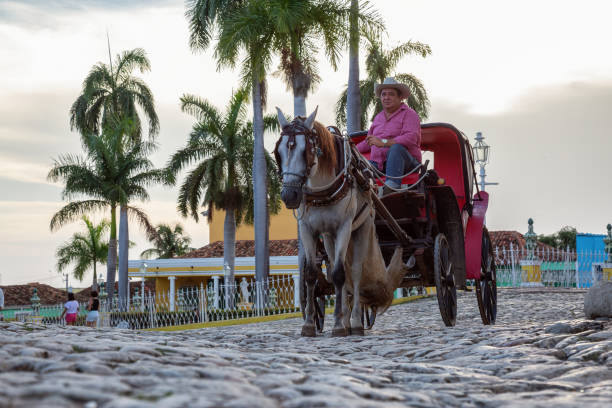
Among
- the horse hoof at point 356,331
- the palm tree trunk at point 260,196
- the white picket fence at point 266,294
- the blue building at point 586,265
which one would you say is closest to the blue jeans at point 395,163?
the horse hoof at point 356,331

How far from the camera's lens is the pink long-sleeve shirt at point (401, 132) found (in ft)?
24.0

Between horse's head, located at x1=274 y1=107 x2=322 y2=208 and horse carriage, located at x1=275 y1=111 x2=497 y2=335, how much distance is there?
109mm

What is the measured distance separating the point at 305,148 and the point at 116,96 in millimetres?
30172

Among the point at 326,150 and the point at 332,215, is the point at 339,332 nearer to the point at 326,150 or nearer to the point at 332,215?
the point at 332,215

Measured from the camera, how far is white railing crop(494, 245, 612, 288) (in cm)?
2208

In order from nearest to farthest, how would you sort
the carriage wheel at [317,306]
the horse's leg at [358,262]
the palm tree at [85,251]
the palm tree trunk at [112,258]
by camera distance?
the horse's leg at [358,262] < the carriage wheel at [317,306] < the palm tree trunk at [112,258] < the palm tree at [85,251]

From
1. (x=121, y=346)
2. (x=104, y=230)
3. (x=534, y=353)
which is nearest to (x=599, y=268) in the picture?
(x=534, y=353)

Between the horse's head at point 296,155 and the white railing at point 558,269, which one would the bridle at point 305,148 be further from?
the white railing at point 558,269

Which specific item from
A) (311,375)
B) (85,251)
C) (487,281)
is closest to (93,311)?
(487,281)

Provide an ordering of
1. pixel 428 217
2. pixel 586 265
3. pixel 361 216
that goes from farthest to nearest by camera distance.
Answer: pixel 586 265
pixel 428 217
pixel 361 216

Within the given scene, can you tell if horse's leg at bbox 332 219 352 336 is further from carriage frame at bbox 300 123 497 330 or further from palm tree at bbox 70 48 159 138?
palm tree at bbox 70 48 159 138

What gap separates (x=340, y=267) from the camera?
20.9ft

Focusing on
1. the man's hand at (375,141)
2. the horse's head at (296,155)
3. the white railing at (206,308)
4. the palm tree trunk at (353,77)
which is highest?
the palm tree trunk at (353,77)

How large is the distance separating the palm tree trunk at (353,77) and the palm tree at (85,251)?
28.5 m
